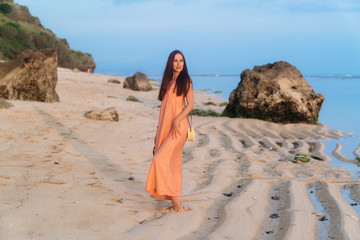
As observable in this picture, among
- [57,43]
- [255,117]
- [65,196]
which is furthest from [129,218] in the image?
[57,43]

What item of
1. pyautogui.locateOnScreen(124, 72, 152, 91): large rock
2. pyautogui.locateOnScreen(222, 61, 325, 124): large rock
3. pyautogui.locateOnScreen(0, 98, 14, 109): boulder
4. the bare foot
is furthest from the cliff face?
the bare foot

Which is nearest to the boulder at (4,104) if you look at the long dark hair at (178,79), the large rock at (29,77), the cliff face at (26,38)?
the large rock at (29,77)

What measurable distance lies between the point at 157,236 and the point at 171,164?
870 mm

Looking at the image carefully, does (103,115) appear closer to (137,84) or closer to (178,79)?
(178,79)

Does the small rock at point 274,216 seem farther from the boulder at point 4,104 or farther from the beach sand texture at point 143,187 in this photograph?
the boulder at point 4,104

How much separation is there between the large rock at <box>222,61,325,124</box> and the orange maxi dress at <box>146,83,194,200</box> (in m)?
7.20

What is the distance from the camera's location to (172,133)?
3.72m

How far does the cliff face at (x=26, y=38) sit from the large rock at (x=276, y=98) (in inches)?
1096

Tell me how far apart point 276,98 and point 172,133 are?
745 cm

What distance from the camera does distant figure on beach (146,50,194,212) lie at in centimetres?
362

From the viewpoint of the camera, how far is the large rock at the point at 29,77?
10.1 m

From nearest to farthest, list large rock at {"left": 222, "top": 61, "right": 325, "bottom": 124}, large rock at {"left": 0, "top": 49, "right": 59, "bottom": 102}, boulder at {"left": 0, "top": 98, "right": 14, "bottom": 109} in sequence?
boulder at {"left": 0, "top": 98, "right": 14, "bottom": 109} < large rock at {"left": 0, "top": 49, "right": 59, "bottom": 102} < large rock at {"left": 222, "top": 61, "right": 325, "bottom": 124}

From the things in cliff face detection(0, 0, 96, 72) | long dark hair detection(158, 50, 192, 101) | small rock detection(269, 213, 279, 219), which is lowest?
small rock detection(269, 213, 279, 219)

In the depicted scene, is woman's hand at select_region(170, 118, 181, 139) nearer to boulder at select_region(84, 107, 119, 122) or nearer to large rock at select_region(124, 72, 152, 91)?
boulder at select_region(84, 107, 119, 122)
